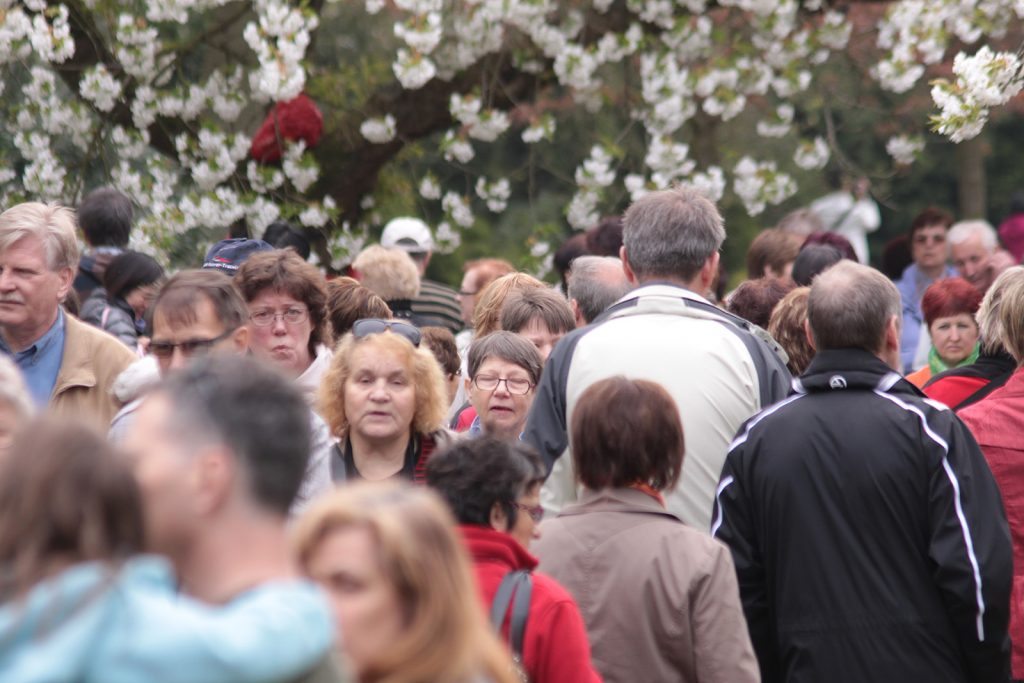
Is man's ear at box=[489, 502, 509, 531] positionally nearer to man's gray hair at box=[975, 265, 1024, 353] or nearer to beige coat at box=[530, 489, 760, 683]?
beige coat at box=[530, 489, 760, 683]

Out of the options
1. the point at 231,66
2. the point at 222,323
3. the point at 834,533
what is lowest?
the point at 834,533

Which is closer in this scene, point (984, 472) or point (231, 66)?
point (984, 472)

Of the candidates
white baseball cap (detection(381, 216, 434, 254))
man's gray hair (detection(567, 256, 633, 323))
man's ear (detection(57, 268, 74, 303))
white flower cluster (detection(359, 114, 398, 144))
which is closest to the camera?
man's ear (detection(57, 268, 74, 303))

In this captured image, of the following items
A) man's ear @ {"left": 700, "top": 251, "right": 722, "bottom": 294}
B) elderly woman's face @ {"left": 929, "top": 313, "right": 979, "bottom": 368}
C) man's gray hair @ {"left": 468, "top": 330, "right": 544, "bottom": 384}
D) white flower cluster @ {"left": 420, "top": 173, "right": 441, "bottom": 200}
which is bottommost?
elderly woman's face @ {"left": 929, "top": 313, "right": 979, "bottom": 368}

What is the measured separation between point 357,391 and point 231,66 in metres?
6.38

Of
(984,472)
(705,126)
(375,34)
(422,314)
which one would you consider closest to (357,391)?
(984,472)

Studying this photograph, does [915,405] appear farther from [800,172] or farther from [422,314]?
[800,172]

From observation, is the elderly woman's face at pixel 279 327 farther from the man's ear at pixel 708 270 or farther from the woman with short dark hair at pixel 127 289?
the woman with short dark hair at pixel 127 289

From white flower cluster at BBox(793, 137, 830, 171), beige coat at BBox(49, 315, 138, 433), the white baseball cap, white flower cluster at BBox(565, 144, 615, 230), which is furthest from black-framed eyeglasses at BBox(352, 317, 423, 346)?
white flower cluster at BBox(793, 137, 830, 171)

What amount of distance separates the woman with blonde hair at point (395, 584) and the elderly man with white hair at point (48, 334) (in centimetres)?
279

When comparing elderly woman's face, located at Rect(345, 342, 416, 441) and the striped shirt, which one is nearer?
elderly woman's face, located at Rect(345, 342, 416, 441)

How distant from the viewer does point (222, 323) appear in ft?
14.5

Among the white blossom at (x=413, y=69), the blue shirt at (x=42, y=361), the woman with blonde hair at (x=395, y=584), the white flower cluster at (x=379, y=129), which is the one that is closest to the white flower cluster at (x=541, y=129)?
the white flower cluster at (x=379, y=129)

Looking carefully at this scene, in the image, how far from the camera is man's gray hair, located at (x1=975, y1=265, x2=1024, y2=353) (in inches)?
215
